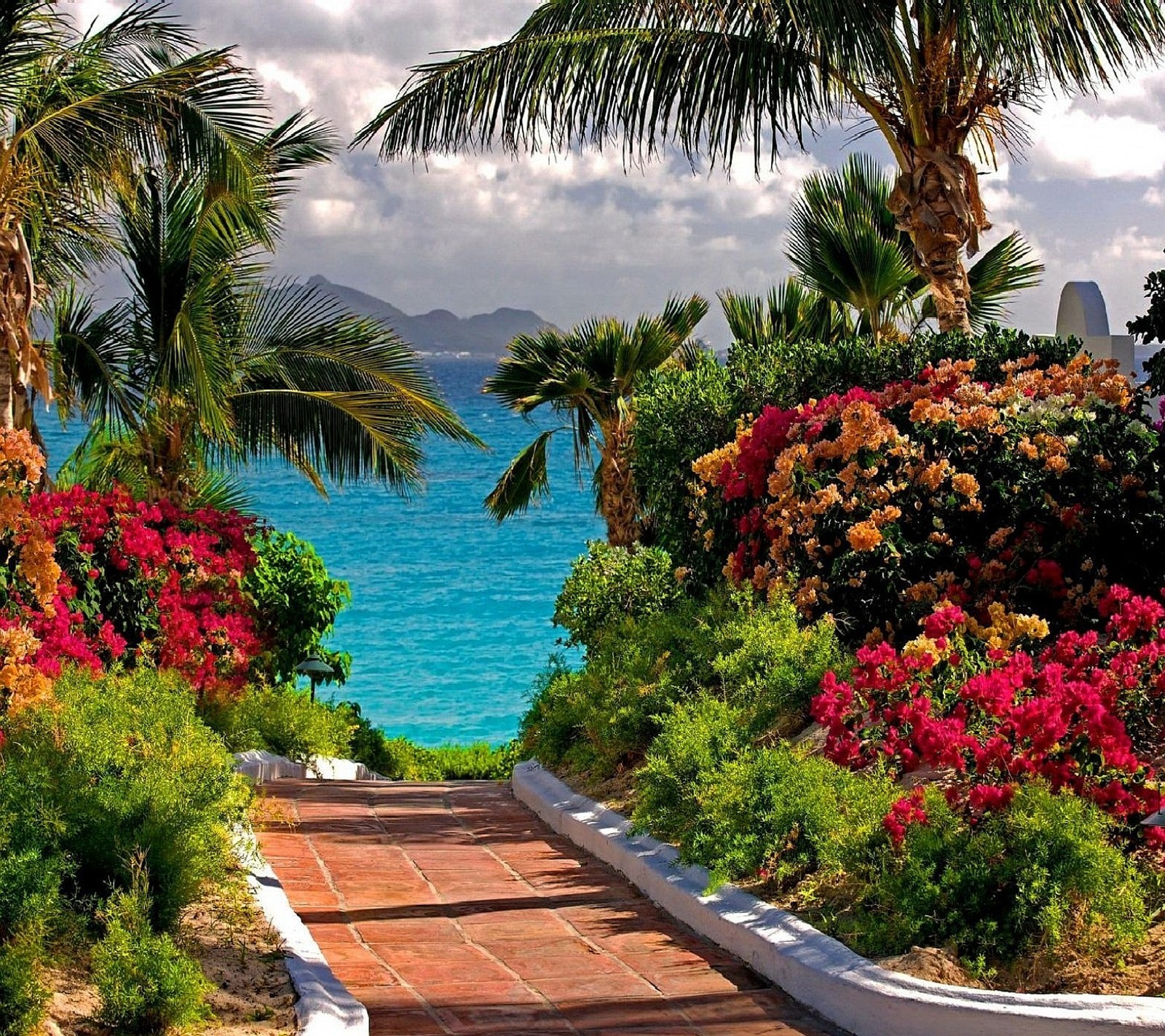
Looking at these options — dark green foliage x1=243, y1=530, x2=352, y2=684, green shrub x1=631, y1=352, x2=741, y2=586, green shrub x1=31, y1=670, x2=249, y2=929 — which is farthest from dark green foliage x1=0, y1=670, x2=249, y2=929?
dark green foliage x1=243, y1=530, x2=352, y2=684

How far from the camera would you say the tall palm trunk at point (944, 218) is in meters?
10.8

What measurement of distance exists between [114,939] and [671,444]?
6.55 m

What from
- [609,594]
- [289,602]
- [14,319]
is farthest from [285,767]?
[14,319]

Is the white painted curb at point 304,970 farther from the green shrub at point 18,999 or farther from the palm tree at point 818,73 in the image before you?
the palm tree at point 818,73

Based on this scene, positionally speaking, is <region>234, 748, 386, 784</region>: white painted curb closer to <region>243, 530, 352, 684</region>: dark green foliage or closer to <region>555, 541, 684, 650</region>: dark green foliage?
<region>243, 530, 352, 684</region>: dark green foliage

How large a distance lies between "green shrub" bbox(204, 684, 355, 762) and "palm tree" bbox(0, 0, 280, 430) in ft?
9.82

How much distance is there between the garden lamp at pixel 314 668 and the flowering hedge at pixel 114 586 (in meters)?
1.23

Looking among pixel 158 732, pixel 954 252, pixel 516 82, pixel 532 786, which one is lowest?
pixel 532 786

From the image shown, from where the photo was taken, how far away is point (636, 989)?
5.10 meters

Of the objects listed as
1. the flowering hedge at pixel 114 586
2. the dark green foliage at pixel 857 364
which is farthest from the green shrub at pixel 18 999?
the dark green foliage at pixel 857 364

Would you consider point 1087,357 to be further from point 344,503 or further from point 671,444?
point 344,503

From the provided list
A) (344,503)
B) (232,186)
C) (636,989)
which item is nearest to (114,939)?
(636,989)

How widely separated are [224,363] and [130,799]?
9021mm

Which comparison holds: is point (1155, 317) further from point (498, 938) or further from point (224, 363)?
point (224, 363)
